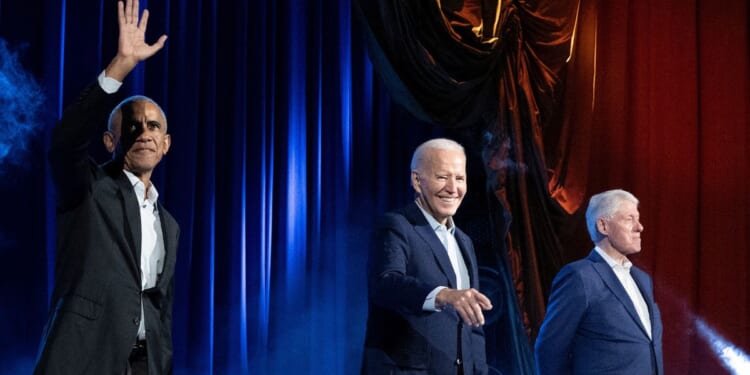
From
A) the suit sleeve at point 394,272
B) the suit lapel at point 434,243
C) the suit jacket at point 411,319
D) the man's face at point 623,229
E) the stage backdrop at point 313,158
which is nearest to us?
the suit sleeve at point 394,272

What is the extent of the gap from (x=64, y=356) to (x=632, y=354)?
7.08ft

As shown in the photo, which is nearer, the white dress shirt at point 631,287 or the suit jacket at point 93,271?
the suit jacket at point 93,271

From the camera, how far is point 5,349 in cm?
344

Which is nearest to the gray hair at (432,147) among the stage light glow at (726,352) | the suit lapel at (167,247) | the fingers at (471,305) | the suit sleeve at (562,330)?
the fingers at (471,305)

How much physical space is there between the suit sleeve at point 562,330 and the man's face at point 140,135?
5.64ft

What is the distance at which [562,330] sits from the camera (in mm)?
3307

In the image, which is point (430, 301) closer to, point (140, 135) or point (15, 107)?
point (140, 135)

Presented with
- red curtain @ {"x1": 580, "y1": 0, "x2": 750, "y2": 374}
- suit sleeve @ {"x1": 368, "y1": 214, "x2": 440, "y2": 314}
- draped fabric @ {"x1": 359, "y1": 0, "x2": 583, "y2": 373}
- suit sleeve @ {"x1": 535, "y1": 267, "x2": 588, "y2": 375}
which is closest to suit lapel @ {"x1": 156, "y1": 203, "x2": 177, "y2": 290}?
suit sleeve @ {"x1": 368, "y1": 214, "x2": 440, "y2": 314}

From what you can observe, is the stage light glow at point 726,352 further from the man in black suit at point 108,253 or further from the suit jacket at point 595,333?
the man in black suit at point 108,253

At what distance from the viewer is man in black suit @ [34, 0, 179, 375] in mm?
2168

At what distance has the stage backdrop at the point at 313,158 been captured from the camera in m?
3.63

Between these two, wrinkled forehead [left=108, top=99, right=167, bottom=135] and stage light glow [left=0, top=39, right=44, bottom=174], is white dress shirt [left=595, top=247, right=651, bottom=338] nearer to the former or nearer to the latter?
wrinkled forehead [left=108, top=99, right=167, bottom=135]

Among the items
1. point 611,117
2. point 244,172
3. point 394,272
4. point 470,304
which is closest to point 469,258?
point 394,272

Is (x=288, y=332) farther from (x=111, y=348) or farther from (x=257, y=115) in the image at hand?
(x=111, y=348)
